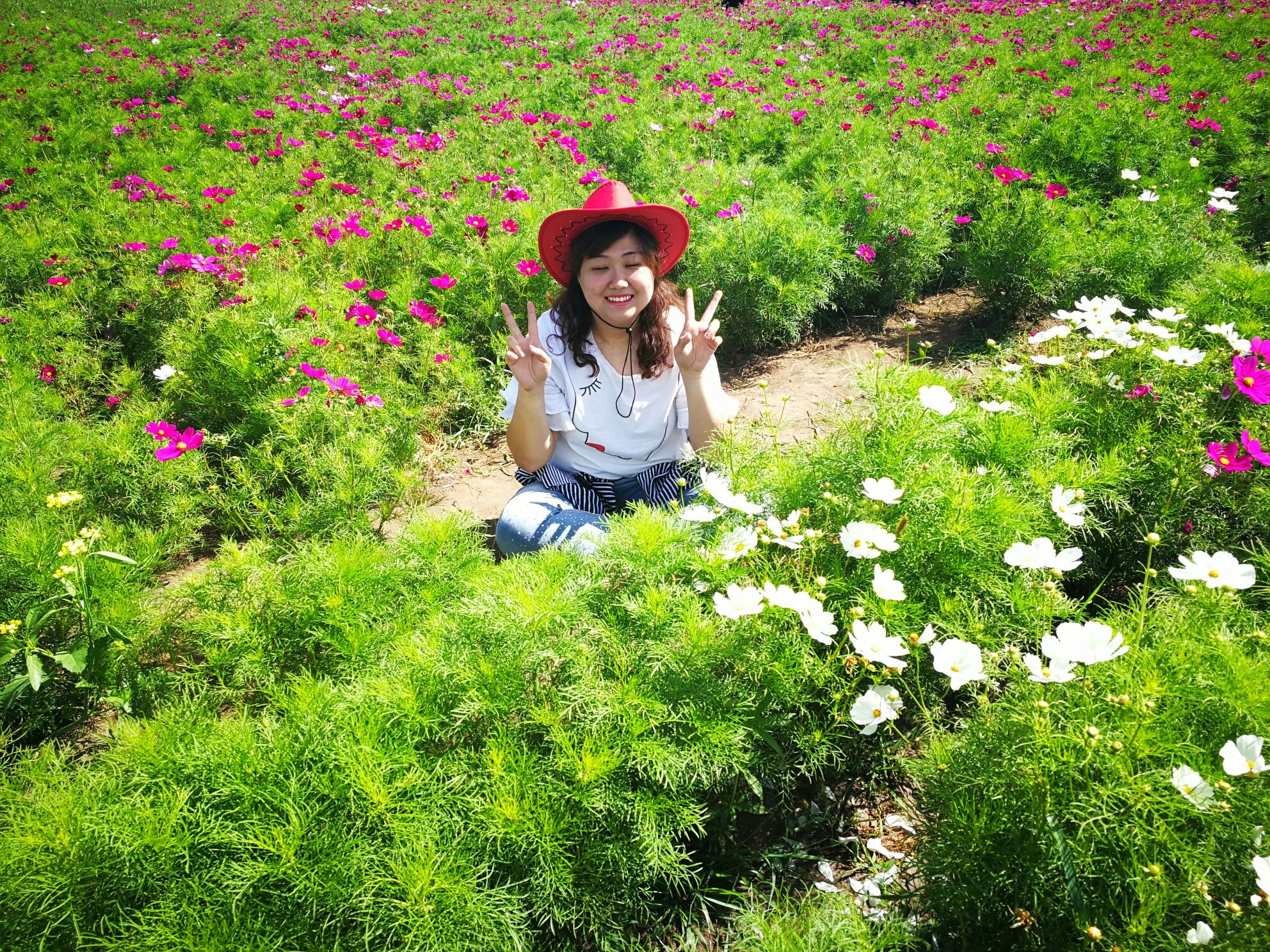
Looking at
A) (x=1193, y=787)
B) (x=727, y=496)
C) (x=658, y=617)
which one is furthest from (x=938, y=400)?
(x=1193, y=787)

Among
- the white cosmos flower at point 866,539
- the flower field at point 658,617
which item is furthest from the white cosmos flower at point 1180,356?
the white cosmos flower at point 866,539

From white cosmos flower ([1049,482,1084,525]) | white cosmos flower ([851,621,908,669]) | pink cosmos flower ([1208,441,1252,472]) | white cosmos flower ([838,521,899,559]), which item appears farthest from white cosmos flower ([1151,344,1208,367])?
white cosmos flower ([851,621,908,669])

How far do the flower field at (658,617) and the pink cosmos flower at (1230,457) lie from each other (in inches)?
1.2

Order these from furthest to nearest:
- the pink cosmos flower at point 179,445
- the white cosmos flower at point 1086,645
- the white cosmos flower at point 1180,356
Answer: the pink cosmos flower at point 179,445 → the white cosmos flower at point 1180,356 → the white cosmos flower at point 1086,645

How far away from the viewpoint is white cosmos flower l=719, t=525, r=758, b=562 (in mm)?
1766

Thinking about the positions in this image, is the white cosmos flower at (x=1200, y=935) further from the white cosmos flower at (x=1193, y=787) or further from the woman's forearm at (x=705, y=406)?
the woman's forearm at (x=705, y=406)

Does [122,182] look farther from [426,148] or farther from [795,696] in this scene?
[795,696]

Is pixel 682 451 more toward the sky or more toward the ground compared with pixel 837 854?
more toward the sky

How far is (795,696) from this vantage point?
1.69 m

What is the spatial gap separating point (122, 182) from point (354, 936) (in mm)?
6707

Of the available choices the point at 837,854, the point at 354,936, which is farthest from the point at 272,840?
the point at 837,854

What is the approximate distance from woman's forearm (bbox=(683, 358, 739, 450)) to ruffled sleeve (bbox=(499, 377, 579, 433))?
5.9 inches

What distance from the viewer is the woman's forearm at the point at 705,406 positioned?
261cm

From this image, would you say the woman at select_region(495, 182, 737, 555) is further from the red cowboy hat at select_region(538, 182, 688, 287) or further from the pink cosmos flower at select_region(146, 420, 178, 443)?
the pink cosmos flower at select_region(146, 420, 178, 443)
